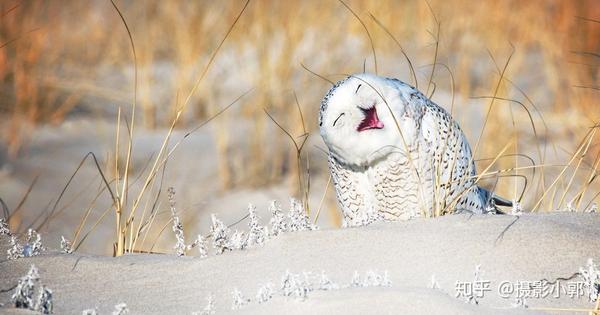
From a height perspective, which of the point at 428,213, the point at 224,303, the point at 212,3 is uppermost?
the point at 212,3

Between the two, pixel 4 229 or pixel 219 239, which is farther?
pixel 4 229

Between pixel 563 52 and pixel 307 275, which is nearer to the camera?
pixel 307 275

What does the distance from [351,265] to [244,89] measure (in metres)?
4.79

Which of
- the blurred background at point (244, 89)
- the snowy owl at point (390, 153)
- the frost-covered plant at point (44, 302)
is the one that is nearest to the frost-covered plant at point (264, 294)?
the frost-covered plant at point (44, 302)

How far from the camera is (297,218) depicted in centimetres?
303

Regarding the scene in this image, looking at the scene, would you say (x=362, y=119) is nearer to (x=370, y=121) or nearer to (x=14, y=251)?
(x=370, y=121)

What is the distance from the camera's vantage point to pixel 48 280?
263 centimetres

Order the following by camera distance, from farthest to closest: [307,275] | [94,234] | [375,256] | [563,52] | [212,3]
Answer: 1. [212,3]
2. [563,52]
3. [94,234]
4. [375,256]
5. [307,275]

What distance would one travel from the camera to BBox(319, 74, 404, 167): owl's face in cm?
287

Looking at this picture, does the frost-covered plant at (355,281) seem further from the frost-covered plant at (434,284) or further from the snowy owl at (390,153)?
the snowy owl at (390,153)

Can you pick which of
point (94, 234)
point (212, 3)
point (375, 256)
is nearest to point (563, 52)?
point (212, 3)

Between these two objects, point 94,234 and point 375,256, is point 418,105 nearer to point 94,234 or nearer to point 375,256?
point 375,256

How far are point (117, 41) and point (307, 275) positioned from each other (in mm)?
5993

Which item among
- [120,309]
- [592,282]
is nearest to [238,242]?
Answer: [120,309]
